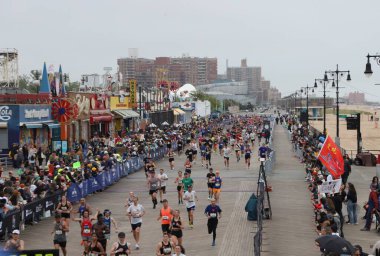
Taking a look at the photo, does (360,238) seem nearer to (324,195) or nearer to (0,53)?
(324,195)

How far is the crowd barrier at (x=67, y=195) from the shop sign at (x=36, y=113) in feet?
25.3

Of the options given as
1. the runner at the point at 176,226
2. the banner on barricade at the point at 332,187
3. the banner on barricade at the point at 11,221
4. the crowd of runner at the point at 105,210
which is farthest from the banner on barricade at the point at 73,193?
the banner on barricade at the point at 332,187

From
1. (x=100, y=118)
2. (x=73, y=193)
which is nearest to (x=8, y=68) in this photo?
(x=100, y=118)

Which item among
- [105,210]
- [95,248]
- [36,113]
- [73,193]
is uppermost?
[36,113]

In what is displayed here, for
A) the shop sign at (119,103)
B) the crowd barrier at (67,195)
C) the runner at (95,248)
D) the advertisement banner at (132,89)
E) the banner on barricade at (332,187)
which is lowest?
the crowd barrier at (67,195)

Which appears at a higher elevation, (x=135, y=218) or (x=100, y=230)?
(x=100, y=230)

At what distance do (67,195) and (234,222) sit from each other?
21.3 feet

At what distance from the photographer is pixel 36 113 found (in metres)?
45.4

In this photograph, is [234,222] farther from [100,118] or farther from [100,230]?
[100,118]

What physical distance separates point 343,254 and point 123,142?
Result: 3789 centimetres

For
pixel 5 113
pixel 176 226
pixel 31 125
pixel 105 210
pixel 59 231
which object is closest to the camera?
pixel 59 231

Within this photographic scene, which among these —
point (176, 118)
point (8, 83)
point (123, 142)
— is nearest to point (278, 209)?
point (123, 142)

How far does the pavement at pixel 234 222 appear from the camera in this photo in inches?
706

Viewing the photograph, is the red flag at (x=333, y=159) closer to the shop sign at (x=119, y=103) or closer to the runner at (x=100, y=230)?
the runner at (x=100, y=230)
